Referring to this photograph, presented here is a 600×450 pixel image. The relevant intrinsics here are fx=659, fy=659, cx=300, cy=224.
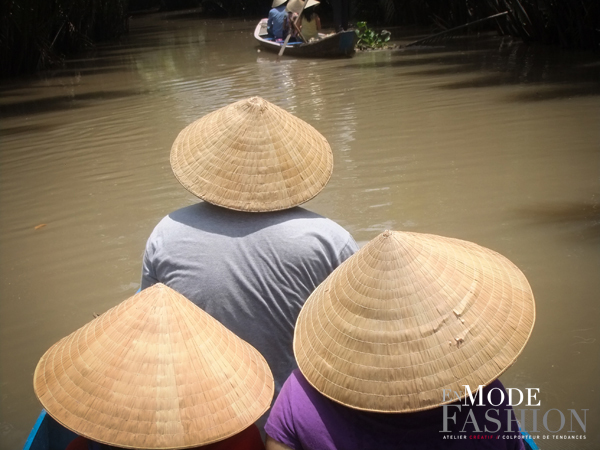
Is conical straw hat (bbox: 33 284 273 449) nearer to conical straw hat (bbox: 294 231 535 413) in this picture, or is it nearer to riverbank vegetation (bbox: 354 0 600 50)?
conical straw hat (bbox: 294 231 535 413)

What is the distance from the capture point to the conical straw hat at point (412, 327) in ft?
4.47

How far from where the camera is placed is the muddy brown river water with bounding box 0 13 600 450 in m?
3.42

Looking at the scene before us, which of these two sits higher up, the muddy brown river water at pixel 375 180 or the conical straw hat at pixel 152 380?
the conical straw hat at pixel 152 380

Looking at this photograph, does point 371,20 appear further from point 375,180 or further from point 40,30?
point 375,180

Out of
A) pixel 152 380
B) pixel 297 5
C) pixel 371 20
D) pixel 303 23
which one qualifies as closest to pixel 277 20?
pixel 303 23

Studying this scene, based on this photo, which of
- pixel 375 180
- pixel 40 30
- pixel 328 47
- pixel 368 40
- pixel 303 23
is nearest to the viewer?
pixel 375 180

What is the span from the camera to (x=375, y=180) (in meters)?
5.59

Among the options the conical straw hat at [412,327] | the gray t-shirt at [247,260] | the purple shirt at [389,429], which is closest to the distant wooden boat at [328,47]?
the gray t-shirt at [247,260]

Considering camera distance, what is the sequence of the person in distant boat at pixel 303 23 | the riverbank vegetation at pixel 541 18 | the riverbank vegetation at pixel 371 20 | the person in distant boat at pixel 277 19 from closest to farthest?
1. the riverbank vegetation at pixel 541 18
2. the riverbank vegetation at pixel 371 20
3. the person in distant boat at pixel 303 23
4. the person in distant boat at pixel 277 19

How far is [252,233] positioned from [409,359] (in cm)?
67

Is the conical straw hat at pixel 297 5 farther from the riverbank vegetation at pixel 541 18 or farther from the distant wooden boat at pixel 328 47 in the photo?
the riverbank vegetation at pixel 541 18

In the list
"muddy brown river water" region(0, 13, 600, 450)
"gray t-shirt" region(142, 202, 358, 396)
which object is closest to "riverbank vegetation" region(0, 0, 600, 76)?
"muddy brown river water" region(0, 13, 600, 450)

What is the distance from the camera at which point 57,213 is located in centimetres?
543

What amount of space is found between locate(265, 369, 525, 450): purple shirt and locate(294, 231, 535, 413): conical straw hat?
6 centimetres
